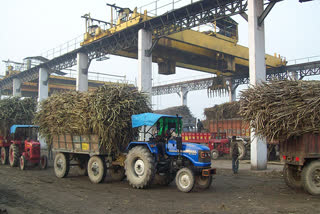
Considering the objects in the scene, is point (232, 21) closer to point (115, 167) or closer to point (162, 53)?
point (162, 53)

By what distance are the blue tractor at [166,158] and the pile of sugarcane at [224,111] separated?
526 inches

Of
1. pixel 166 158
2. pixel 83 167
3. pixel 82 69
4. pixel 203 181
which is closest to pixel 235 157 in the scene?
pixel 203 181

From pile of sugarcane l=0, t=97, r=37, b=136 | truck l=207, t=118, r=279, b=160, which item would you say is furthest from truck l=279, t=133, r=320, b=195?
pile of sugarcane l=0, t=97, r=37, b=136

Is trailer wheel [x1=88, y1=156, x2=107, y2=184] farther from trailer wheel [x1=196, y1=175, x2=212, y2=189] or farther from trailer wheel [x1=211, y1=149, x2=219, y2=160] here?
trailer wheel [x1=211, y1=149, x2=219, y2=160]

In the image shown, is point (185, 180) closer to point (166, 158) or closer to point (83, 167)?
point (166, 158)

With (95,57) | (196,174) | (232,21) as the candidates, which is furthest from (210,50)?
(196,174)

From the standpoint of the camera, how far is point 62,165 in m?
12.5

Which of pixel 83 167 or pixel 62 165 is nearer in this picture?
pixel 62 165

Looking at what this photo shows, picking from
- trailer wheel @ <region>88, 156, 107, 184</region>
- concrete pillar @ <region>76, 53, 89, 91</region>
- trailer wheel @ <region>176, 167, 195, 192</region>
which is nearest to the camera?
trailer wheel @ <region>176, 167, 195, 192</region>

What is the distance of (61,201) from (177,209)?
3069 mm

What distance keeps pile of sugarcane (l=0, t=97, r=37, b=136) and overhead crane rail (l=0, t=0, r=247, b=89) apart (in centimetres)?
761

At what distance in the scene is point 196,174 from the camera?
9727 mm

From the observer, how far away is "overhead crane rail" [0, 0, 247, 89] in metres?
16.5

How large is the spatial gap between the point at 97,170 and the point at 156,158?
2531 millimetres
